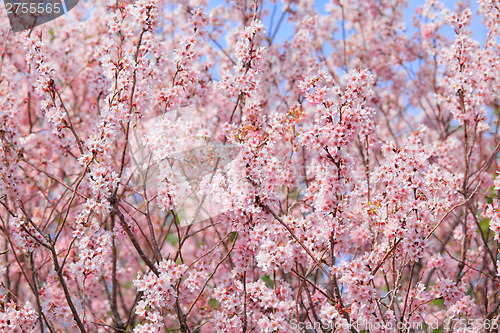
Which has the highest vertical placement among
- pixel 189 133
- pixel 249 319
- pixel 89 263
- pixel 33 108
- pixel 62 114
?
pixel 33 108

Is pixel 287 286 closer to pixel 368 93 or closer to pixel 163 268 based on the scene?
pixel 163 268

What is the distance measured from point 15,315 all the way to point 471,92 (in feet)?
16.7

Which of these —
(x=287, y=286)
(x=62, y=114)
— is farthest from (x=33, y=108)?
(x=287, y=286)

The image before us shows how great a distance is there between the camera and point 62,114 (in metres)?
4.34

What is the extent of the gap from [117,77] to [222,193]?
1.61m

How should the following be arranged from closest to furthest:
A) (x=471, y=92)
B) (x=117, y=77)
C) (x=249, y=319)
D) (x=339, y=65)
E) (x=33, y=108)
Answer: (x=249, y=319) < (x=117, y=77) < (x=471, y=92) < (x=33, y=108) < (x=339, y=65)

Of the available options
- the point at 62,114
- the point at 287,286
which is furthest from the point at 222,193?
the point at 62,114

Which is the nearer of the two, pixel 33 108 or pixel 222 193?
pixel 222 193

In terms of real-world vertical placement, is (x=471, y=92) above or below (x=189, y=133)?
above

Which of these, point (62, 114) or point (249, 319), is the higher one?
point (62, 114)

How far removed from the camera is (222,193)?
3.70 meters

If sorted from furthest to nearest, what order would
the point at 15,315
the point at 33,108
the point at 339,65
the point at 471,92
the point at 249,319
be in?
1. the point at 339,65
2. the point at 33,108
3. the point at 471,92
4. the point at 249,319
5. the point at 15,315

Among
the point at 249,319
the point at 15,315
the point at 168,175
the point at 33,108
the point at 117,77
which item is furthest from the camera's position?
the point at 33,108

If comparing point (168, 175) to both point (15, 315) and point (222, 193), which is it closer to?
point (222, 193)
